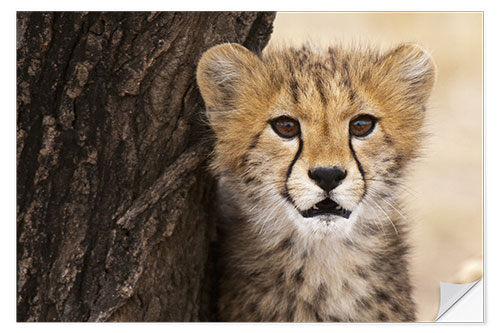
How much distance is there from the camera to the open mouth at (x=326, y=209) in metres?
1.64

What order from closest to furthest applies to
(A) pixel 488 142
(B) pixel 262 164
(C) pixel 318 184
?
(C) pixel 318 184
(B) pixel 262 164
(A) pixel 488 142

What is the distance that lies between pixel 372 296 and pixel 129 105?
3.06 feet

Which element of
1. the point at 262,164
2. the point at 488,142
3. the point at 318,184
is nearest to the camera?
the point at 318,184

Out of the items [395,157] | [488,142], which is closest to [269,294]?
[395,157]

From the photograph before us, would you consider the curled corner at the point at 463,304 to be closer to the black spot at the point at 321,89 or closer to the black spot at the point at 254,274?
the black spot at the point at 254,274

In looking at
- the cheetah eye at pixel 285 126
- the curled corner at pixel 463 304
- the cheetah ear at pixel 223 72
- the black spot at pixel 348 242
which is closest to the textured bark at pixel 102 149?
the cheetah ear at pixel 223 72

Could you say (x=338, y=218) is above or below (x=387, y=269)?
above

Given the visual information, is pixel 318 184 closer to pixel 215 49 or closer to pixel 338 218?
pixel 338 218

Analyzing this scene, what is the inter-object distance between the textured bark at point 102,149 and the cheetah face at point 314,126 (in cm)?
10

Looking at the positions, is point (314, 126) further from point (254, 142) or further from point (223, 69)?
point (223, 69)

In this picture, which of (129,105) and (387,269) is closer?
(129,105)

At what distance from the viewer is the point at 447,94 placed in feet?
6.30

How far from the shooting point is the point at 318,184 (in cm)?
159

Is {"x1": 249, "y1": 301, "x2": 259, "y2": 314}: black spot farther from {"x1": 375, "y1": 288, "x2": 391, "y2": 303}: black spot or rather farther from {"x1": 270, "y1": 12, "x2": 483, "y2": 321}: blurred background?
{"x1": 270, "y1": 12, "x2": 483, "y2": 321}: blurred background
